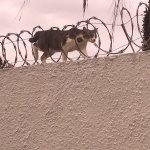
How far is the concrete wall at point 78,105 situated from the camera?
9.70 ft

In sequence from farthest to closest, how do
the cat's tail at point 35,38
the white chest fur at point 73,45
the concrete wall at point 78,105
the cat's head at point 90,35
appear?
the cat's tail at point 35,38 < the white chest fur at point 73,45 < the cat's head at point 90,35 < the concrete wall at point 78,105

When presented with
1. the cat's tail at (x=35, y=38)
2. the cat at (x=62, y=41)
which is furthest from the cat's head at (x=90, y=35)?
the cat's tail at (x=35, y=38)

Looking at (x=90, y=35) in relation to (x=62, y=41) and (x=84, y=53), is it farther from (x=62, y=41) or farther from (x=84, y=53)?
(x=62, y=41)

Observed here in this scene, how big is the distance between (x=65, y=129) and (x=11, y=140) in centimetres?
40

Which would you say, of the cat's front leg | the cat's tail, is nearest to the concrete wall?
the cat's front leg

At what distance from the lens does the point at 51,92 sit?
10.7 feet

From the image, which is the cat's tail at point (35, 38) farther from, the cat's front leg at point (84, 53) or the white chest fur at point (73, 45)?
the cat's front leg at point (84, 53)

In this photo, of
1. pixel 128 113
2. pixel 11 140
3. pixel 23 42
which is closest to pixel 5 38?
pixel 23 42

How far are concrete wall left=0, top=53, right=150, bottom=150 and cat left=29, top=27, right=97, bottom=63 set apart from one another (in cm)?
15

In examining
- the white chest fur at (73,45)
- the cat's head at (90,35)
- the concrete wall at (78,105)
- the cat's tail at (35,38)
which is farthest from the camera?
the cat's tail at (35,38)

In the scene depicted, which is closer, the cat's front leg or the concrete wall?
the concrete wall

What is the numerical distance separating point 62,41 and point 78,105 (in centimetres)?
47

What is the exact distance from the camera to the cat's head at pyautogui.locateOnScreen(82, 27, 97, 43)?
10.6 ft

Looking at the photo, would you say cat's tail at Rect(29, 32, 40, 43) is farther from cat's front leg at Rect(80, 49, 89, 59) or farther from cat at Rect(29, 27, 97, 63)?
cat's front leg at Rect(80, 49, 89, 59)
